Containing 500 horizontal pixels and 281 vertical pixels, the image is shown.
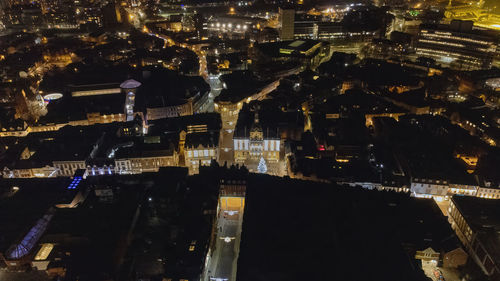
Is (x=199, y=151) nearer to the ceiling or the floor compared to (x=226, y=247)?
nearer to the ceiling

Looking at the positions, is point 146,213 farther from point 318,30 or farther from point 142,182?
point 318,30

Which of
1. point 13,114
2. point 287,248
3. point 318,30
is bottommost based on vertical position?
point 287,248

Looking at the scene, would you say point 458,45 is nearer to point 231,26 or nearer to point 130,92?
point 231,26

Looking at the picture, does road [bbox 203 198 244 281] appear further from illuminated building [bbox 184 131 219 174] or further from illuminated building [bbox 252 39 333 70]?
illuminated building [bbox 252 39 333 70]

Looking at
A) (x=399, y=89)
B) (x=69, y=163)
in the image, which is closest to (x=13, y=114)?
(x=69, y=163)

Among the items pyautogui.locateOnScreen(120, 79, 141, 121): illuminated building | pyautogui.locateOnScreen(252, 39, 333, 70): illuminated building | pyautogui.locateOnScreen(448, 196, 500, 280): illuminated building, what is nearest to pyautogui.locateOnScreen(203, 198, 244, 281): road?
pyautogui.locateOnScreen(448, 196, 500, 280): illuminated building

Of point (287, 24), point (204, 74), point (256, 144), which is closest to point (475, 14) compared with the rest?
point (287, 24)
